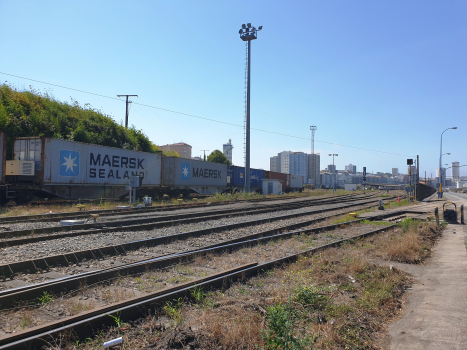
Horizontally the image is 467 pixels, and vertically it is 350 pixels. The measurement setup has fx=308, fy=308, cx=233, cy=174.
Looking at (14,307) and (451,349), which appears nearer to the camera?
(451,349)

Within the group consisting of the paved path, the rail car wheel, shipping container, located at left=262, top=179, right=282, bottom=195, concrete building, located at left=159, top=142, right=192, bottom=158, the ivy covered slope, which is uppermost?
concrete building, located at left=159, top=142, right=192, bottom=158

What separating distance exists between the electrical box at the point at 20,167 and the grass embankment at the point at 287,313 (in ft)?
53.1

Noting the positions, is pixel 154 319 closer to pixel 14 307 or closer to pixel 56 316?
pixel 56 316

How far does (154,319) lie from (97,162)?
1852 cm

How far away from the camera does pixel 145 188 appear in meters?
24.4

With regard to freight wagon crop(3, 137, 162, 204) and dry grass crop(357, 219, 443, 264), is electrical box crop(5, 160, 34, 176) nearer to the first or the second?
freight wagon crop(3, 137, 162, 204)

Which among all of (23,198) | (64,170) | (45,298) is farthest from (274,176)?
(45,298)

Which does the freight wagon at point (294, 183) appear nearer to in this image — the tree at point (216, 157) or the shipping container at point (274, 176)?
the shipping container at point (274, 176)

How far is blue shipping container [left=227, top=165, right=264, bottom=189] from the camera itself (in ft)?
121

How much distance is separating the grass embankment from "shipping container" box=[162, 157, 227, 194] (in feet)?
69.1

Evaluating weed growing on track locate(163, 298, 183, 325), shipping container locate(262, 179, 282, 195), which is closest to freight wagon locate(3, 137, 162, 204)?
weed growing on track locate(163, 298, 183, 325)

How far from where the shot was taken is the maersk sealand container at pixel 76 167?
17.4 meters

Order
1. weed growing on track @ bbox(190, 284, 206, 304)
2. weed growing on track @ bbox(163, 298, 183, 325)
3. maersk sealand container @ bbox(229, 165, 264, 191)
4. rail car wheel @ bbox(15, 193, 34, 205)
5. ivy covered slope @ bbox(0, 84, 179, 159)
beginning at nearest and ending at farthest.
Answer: weed growing on track @ bbox(163, 298, 183, 325) → weed growing on track @ bbox(190, 284, 206, 304) → rail car wheel @ bbox(15, 193, 34, 205) → ivy covered slope @ bbox(0, 84, 179, 159) → maersk sealand container @ bbox(229, 165, 264, 191)

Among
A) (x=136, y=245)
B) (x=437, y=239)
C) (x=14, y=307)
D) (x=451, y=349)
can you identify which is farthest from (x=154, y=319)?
(x=437, y=239)
